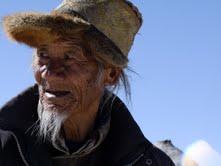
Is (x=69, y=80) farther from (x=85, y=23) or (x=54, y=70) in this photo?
(x=85, y=23)

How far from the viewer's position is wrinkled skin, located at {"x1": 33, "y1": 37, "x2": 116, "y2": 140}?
A: 5.33m

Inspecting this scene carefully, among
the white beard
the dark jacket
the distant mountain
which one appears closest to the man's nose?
the white beard

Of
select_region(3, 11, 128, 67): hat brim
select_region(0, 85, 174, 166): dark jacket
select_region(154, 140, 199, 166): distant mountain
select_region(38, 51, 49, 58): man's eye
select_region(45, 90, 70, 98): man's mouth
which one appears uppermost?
select_region(3, 11, 128, 67): hat brim

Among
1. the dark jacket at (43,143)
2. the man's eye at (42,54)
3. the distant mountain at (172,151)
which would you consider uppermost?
the man's eye at (42,54)

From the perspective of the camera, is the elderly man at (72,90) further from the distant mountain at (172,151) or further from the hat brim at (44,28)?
the distant mountain at (172,151)

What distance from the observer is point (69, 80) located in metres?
5.37

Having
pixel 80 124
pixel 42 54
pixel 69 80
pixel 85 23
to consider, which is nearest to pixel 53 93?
pixel 69 80

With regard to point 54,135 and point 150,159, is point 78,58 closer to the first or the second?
point 54,135

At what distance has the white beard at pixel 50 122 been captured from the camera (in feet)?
17.6

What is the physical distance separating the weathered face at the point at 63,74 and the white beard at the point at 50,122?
33mm

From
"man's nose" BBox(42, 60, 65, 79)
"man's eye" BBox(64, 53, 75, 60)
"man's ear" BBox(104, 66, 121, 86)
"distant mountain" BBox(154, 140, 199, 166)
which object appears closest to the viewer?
"man's nose" BBox(42, 60, 65, 79)

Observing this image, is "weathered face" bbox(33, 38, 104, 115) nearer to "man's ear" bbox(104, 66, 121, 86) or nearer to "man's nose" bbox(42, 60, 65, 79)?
"man's nose" bbox(42, 60, 65, 79)

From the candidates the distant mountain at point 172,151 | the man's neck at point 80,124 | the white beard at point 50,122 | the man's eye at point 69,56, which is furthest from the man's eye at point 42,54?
the distant mountain at point 172,151

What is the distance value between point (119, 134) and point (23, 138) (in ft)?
2.71
